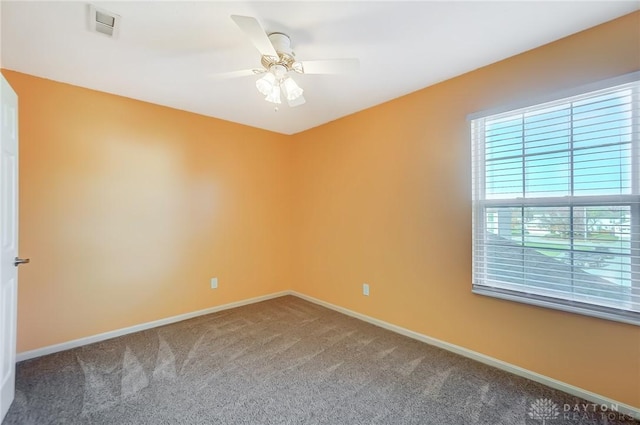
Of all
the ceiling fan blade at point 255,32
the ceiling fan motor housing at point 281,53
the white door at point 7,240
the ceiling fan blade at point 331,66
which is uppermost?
the ceiling fan motor housing at point 281,53

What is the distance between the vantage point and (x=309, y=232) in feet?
13.0

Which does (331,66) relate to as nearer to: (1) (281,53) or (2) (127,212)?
(1) (281,53)

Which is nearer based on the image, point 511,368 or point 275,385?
point 275,385

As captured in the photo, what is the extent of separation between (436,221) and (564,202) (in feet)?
3.01

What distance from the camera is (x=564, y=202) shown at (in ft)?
6.30

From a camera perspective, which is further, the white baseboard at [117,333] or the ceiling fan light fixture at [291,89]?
the white baseboard at [117,333]

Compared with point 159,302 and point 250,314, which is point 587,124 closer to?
point 250,314

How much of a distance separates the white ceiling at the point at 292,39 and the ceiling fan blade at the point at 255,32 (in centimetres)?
21

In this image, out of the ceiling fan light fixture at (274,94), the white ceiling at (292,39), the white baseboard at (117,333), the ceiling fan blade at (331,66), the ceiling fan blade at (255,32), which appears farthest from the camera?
the white baseboard at (117,333)

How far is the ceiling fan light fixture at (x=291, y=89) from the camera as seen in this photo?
193 cm

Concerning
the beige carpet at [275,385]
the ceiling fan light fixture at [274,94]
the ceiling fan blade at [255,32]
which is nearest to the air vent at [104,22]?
the ceiling fan blade at [255,32]

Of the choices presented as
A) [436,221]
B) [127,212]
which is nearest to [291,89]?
[436,221]

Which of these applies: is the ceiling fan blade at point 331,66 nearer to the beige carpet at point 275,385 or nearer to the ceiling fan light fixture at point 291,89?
the ceiling fan light fixture at point 291,89

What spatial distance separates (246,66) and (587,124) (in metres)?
2.50
